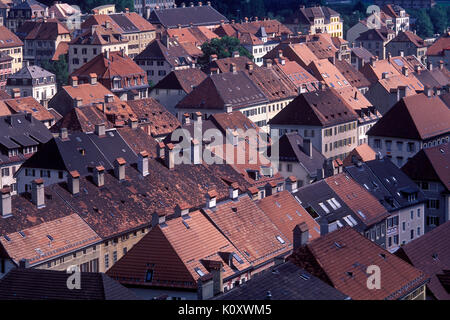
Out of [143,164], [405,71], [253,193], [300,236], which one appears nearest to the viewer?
[300,236]

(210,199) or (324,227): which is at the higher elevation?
(210,199)

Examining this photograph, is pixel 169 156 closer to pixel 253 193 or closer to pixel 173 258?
pixel 253 193

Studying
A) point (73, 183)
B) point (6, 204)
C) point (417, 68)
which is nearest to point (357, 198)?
point (73, 183)

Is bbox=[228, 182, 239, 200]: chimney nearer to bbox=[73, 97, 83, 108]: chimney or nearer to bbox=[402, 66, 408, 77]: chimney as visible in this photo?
bbox=[73, 97, 83, 108]: chimney

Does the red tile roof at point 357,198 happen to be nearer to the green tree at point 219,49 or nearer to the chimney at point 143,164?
the chimney at point 143,164

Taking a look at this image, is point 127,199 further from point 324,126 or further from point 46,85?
point 46,85

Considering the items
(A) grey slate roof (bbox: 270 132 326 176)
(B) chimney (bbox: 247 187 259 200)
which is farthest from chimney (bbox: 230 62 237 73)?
(B) chimney (bbox: 247 187 259 200)
